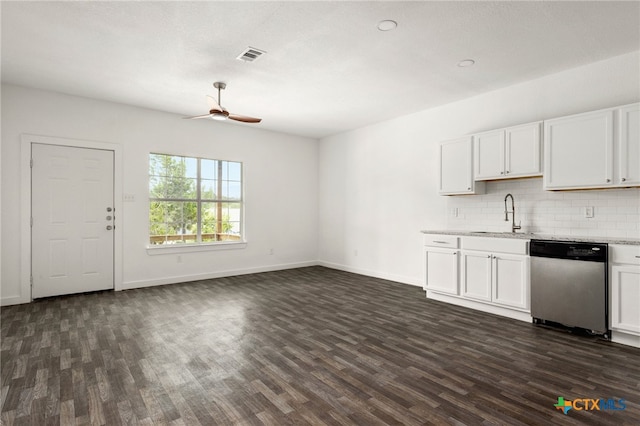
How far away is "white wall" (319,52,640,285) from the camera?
12.3 ft

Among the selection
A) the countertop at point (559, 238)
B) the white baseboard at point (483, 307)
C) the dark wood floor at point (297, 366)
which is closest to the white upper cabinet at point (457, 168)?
the countertop at point (559, 238)

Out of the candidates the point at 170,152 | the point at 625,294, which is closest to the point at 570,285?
the point at 625,294

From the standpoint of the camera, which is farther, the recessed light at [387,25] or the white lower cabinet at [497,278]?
the white lower cabinet at [497,278]

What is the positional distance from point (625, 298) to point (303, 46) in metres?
3.87

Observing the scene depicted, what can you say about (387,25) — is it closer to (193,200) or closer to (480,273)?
(480,273)

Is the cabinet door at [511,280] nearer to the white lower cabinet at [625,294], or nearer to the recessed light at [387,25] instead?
the white lower cabinet at [625,294]

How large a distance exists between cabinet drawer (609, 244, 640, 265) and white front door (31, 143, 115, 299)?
6.30 metres

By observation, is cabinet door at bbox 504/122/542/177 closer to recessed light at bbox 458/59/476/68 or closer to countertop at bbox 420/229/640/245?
countertop at bbox 420/229/640/245

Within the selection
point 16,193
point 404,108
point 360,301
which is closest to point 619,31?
point 404,108

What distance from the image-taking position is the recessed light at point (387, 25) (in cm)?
298

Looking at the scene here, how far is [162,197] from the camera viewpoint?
19.0ft

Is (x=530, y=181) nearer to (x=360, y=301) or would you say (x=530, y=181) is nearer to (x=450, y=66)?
(x=450, y=66)

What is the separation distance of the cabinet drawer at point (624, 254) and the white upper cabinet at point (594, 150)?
64 centimetres

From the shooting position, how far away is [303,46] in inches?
135
